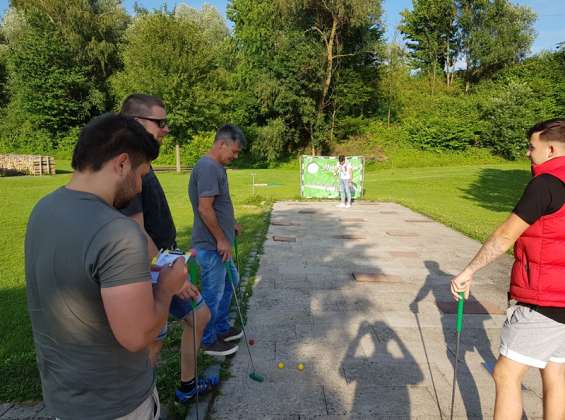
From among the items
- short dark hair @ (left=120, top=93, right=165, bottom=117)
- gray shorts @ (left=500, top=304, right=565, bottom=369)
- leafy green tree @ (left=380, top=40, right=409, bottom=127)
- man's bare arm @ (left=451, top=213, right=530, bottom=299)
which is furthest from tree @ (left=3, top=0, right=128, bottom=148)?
gray shorts @ (left=500, top=304, right=565, bottom=369)

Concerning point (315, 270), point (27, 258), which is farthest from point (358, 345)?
point (27, 258)

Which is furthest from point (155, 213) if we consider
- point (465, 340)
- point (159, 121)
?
point (465, 340)

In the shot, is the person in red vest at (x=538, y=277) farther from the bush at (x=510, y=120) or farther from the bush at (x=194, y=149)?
the bush at (x=510, y=120)

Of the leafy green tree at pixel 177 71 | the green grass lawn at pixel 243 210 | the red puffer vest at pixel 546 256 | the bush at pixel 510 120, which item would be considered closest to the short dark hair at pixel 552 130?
the red puffer vest at pixel 546 256

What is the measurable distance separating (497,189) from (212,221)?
18916mm

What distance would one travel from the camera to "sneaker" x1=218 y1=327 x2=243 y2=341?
3.79 metres

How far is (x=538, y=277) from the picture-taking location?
2209 mm

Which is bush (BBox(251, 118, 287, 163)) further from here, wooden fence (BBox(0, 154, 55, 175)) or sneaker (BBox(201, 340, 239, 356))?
sneaker (BBox(201, 340, 239, 356))

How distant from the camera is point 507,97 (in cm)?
3133

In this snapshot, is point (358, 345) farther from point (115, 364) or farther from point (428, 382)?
point (115, 364)

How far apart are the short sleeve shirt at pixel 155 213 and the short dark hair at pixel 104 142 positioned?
0.96 metres

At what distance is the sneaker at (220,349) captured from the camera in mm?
3576

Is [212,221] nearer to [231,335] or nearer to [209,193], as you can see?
[209,193]

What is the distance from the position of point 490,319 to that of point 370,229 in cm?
525
